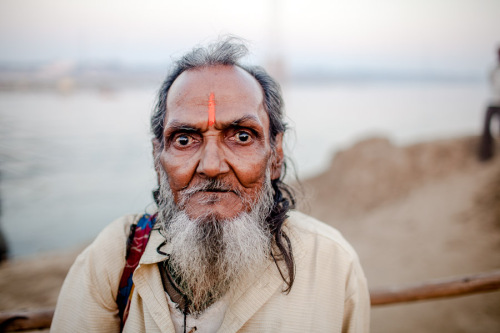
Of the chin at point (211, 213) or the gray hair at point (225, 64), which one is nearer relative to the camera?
the chin at point (211, 213)

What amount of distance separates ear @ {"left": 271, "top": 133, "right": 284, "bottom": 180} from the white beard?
23cm

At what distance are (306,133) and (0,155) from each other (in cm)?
1851

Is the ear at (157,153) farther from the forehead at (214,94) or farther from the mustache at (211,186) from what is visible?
the mustache at (211,186)

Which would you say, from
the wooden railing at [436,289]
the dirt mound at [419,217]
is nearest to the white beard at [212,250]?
the wooden railing at [436,289]

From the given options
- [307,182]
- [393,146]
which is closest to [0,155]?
[307,182]

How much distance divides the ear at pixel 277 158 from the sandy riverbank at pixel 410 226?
127 centimetres

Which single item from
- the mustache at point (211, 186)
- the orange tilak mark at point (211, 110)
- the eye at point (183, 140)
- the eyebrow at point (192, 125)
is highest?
the orange tilak mark at point (211, 110)

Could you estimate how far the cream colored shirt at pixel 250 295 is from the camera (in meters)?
1.51

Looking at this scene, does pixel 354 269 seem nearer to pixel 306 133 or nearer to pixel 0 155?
pixel 0 155

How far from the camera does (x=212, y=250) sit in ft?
5.17

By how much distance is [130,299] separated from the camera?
5.29ft

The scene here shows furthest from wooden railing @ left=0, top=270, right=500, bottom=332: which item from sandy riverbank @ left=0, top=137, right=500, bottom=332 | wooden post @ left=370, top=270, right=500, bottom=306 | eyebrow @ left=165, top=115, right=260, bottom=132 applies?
eyebrow @ left=165, top=115, right=260, bottom=132

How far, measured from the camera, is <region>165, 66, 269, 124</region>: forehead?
1593 mm

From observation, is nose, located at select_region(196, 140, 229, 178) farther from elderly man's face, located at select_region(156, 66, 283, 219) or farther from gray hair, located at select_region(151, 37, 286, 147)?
gray hair, located at select_region(151, 37, 286, 147)
